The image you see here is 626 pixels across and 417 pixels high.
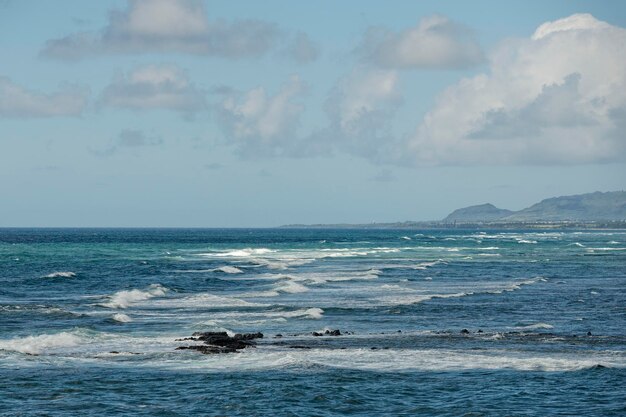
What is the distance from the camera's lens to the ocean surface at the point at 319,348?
29359 millimetres

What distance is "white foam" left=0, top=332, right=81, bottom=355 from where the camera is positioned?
39.6 m

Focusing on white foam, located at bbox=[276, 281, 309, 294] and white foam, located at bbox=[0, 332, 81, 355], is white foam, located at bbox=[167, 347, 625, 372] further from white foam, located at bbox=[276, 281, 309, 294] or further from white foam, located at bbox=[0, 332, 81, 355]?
white foam, located at bbox=[276, 281, 309, 294]

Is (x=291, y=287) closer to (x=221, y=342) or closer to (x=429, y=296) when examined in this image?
(x=429, y=296)

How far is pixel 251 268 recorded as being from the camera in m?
104

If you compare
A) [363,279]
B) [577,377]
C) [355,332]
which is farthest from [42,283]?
[577,377]

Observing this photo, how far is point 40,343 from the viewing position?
41.0m

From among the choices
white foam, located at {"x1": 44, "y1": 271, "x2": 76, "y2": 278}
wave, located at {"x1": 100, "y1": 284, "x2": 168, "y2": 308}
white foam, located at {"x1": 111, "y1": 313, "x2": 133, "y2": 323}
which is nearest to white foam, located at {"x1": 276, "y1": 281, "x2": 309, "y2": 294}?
wave, located at {"x1": 100, "y1": 284, "x2": 168, "y2": 308}

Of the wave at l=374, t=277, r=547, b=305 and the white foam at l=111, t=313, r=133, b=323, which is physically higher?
the wave at l=374, t=277, r=547, b=305

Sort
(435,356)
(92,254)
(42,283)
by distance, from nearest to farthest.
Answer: (435,356) < (42,283) < (92,254)

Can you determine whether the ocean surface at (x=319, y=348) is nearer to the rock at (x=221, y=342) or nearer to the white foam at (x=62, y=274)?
the rock at (x=221, y=342)

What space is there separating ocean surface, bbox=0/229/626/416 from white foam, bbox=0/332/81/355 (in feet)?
0.37

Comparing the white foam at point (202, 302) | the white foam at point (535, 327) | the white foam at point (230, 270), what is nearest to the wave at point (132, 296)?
the white foam at point (202, 302)

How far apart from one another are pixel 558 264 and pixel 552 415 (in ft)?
278

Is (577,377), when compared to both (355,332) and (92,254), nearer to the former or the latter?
(355,332)
